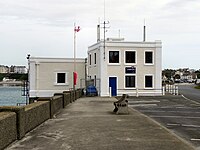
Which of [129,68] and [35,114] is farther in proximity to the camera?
[129,68]

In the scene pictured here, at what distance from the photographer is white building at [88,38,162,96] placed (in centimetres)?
4409

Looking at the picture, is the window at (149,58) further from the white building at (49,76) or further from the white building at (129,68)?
the white building at (49,76)

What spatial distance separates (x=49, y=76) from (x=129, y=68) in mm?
10199

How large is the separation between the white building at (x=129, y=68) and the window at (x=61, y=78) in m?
5.03

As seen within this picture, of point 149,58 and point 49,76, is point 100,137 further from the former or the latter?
point 49,76

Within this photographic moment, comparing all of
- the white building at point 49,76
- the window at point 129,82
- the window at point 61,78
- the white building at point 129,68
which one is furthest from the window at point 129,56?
the window at point 61,78

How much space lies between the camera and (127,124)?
17000 millimetres

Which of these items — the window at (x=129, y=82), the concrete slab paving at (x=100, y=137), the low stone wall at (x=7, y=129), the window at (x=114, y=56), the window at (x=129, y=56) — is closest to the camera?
the low stone wall at (x=7, y=129)

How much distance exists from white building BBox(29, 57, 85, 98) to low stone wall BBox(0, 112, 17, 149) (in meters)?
35.7

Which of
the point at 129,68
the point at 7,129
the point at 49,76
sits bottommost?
the point at 7,129

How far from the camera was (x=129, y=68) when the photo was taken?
44.8m

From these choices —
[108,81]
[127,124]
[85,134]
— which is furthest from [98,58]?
[85,134]

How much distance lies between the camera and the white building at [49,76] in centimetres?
4781

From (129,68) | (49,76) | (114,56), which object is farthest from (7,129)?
(49,76)
